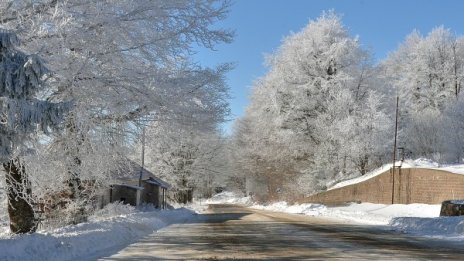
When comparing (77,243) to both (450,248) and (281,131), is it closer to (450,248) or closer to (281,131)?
(450,248)

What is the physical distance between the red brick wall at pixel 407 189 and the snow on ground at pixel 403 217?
789mm

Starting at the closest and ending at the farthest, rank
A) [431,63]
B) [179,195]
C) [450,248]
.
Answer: [450,248] < [431,63] < [179,195]

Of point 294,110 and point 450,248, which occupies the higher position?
point 294,110

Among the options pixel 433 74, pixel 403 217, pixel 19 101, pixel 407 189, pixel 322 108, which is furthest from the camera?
pixel 433 74

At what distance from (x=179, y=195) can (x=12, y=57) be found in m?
58.1

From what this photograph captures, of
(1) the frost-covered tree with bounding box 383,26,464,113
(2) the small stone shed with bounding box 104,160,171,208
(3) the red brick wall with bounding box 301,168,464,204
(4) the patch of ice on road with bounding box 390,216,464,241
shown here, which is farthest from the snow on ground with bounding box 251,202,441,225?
(1) the frost-covered tree with bounding box 383,26,464,113

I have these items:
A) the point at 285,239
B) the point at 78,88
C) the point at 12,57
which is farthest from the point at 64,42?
the point at 285,239

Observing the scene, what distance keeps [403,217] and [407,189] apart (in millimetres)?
11111

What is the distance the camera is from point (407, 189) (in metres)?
31.8

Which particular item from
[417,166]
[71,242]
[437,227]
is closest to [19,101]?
[71,242]

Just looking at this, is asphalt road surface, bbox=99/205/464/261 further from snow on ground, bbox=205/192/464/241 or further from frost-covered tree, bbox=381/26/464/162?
frost-covered tree, bbox=381/26/464/162

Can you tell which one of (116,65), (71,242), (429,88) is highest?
(429,88)

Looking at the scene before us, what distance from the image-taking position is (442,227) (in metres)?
17.2

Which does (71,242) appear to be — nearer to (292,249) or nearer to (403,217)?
(292,249)
